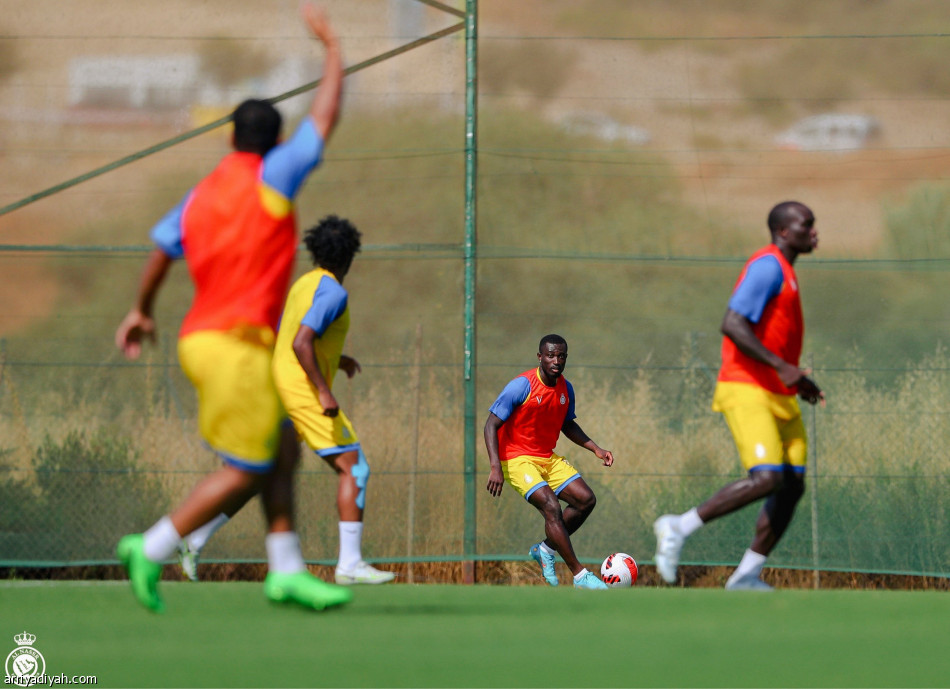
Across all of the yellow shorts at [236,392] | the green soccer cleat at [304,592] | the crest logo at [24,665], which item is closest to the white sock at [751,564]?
the green soccer cleat at [304,592]

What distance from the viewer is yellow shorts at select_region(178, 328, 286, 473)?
459cm

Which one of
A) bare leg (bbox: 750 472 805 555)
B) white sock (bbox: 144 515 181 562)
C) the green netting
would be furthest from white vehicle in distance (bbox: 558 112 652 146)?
white sock (bbox: 144 515 181 562)

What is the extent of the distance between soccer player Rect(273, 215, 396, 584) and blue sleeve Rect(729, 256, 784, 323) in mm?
2045

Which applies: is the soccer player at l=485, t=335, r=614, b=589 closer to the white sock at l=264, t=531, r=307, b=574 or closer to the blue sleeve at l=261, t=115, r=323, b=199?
the white sock at l=264, t=531, r=307, b=574

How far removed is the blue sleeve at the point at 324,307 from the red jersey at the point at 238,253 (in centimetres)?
210

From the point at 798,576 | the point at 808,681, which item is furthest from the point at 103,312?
the point at 808,681

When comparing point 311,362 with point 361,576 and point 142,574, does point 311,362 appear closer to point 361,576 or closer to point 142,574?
point 361,576

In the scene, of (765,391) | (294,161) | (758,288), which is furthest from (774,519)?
(294,161)

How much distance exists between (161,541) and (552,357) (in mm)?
4432

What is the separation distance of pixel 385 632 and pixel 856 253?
7220 mm

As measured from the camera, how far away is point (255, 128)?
4.80m

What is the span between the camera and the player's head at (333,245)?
7.12m

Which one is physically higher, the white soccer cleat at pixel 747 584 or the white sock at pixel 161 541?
the white sock at pixel 161 541

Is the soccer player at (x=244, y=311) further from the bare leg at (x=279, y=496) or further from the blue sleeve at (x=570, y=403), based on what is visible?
the blue sleeve at (x=570, y=403)
